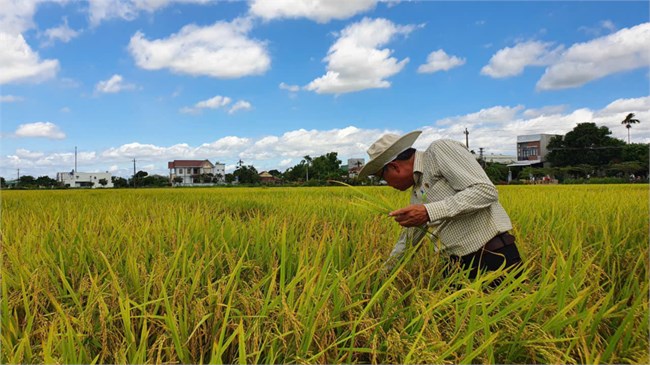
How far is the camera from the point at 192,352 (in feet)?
4.00

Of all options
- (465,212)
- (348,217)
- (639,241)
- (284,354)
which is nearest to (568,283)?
(465,212)

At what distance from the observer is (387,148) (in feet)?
5.75

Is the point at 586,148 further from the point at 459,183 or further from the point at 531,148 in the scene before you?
the point at 459,183

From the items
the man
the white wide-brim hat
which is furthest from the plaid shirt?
the white wide-brim hat

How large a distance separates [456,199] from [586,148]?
4377 centimetres

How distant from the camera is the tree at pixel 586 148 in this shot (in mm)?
38500

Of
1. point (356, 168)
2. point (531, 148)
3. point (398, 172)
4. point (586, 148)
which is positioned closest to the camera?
point (398, 172)

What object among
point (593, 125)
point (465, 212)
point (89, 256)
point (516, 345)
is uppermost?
point (593, 125)

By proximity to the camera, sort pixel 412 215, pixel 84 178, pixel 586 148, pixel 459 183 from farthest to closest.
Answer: pixel 84 178, pixel 586 148, pixel 459 183, pixel 412 215

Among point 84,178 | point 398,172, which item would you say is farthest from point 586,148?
point 84,178

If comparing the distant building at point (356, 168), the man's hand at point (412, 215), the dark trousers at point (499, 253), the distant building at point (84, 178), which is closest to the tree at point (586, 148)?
the distant building at point (356, 168)

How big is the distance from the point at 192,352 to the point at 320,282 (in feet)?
1.41

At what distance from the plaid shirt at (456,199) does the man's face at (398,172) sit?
31 millimetres

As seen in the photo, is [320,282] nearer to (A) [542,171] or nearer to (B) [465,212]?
(B) [465,212]
